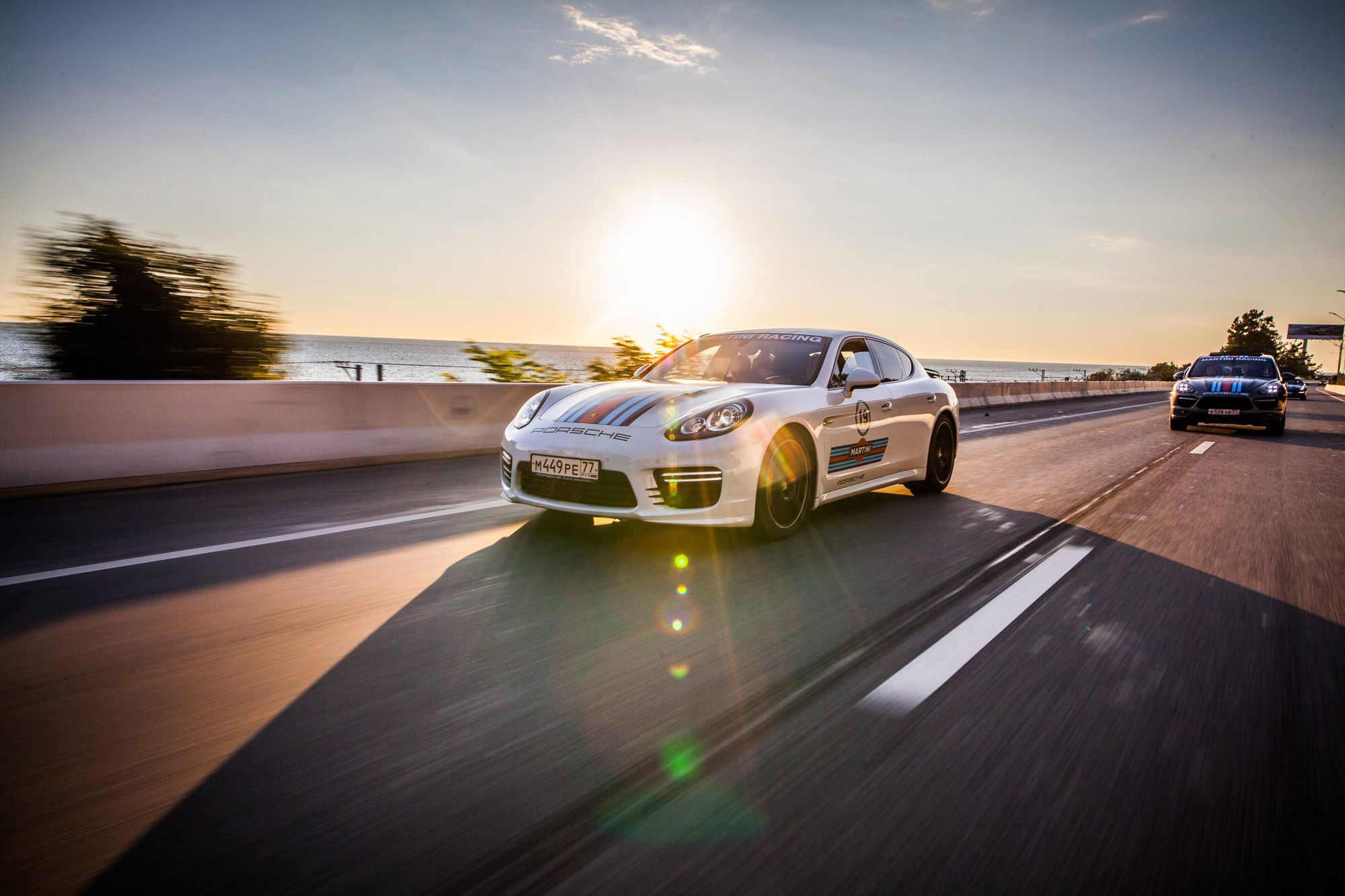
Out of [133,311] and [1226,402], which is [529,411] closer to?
[133,311]

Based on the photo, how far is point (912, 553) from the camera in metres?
5.33

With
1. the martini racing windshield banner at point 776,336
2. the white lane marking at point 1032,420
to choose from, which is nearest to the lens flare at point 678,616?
the martini racing windshield banner at point 776,336

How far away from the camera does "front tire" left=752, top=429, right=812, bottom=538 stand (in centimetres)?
533

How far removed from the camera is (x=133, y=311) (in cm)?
953

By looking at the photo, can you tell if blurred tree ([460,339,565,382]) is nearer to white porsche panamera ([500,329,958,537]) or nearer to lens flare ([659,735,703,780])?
white porsche panamera ([500,329,958,537])

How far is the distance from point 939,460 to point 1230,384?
12.5 metres

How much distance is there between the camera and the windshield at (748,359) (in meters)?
6.26

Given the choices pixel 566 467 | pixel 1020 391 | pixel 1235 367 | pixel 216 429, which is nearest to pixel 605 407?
pixel 566 467

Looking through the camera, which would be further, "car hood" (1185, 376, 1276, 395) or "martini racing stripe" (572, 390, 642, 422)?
"car hood" (1185, 376, 1276, 395)

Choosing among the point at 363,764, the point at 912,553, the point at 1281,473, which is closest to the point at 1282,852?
the point at 363,764

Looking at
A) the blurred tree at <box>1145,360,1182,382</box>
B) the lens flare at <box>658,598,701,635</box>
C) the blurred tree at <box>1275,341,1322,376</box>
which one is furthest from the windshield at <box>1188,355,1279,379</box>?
the blurred tree at <box>1275,341,1322,376</box>

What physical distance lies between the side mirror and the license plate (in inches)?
81.8

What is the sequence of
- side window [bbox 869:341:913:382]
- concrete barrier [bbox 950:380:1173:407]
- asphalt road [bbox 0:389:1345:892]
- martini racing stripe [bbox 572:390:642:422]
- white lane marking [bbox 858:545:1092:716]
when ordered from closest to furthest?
asphalt road [bbox 0:389:1345:892], white lane marking [bbox 858:545:1092:716], martini racing stripe [bbox 572:390:642:422], side window [bbox 869:341:913:382], concrete barrier [bbox 950:380:1173:407]

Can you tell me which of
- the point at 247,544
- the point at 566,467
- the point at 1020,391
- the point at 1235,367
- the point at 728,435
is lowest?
the point at 247,544
